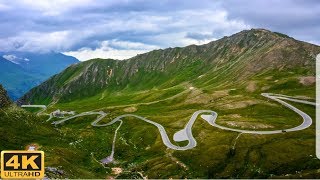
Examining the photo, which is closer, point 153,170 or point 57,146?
point 153,170

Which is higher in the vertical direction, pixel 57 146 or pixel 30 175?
pixel 30 175

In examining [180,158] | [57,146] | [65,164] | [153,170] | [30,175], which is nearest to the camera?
[30,175]

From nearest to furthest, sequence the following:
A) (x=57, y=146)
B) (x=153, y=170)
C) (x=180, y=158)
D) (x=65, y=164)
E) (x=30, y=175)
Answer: (x=30, y=175)
(x=65, y=164)
(x=153, y=170)
(x=180, y=158)
(x=57, y=146)

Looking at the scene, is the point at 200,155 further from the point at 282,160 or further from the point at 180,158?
the point at 282,160

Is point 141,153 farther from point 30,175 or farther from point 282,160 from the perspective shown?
point 30,175

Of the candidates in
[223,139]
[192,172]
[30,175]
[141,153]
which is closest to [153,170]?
[192,172]

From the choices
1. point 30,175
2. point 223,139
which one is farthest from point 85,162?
point 30,175
